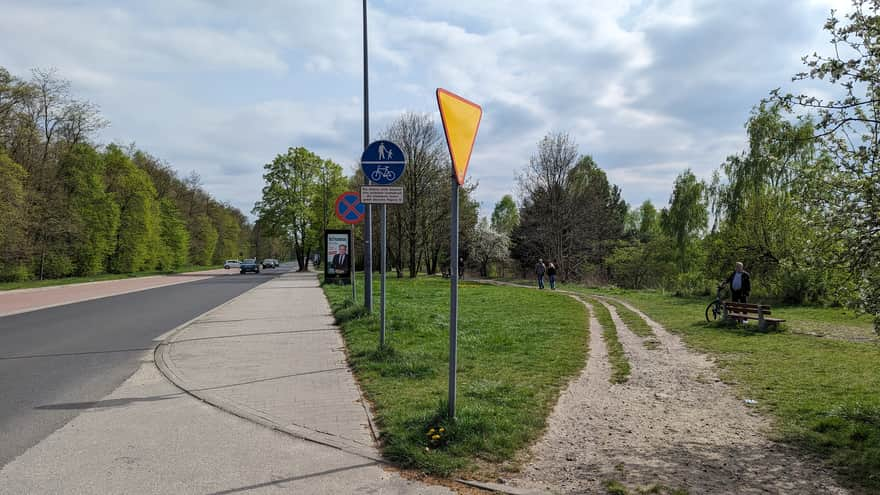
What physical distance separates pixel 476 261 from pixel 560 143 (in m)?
18.8

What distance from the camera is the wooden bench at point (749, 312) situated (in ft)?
39.5

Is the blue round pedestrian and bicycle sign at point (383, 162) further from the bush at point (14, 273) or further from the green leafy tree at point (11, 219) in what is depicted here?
the bush at point (14, 273)

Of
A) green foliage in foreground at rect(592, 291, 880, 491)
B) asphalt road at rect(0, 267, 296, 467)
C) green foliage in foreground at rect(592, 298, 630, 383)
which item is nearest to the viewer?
green foliage in foreground at rect(592, 291, 880, 491)

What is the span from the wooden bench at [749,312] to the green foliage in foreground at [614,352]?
2.69 m

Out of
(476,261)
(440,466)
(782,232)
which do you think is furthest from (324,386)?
(476,261)

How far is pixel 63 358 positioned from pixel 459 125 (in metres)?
7.70

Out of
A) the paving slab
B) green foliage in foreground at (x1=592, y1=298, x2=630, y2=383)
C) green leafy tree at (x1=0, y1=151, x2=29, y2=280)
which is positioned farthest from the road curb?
green leafy tree at (x1=0, y1=151, x2=29, y2=280)

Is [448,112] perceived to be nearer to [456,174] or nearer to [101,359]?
[456,174]

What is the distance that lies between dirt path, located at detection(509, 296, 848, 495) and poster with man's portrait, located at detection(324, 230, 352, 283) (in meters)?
21.9

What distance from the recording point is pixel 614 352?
9453 millimetres

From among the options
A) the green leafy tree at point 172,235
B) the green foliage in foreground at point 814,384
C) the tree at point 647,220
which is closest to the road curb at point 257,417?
the green foliage in foreground at point 814,384

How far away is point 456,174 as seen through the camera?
4.77 m

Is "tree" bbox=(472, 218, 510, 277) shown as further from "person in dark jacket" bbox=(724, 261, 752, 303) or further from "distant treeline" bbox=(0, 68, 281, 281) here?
"person in dark jacket" bbox=(724, 261, 752, 303)

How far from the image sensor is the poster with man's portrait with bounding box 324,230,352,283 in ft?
91.4
